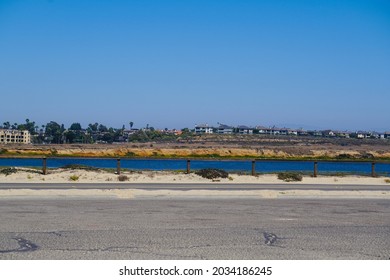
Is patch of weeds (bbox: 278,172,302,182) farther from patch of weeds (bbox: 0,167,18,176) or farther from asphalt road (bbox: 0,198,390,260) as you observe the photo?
patch of weeds (bbox: 0,167,18,176)

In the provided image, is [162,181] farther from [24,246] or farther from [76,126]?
[76,126]

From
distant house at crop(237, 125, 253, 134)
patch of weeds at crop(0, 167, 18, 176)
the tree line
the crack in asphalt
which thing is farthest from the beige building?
the crack in asphalt

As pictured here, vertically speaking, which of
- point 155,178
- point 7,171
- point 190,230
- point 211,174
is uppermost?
point 190,230

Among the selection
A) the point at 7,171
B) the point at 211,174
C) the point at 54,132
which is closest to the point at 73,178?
the point at 7,171

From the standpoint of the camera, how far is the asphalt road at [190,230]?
9547 millimetres

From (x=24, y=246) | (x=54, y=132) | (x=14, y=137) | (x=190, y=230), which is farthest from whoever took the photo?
(x=54, y=132)

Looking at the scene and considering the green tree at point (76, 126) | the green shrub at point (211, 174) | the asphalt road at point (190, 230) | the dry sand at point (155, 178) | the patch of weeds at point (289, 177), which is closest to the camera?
the asphalt road at point (190, 230)

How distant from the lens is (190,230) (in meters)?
11.9

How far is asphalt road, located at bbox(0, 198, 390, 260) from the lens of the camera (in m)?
9.55

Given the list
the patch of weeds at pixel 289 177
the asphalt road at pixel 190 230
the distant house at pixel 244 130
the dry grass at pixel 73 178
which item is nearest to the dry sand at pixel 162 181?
the dry grass at pixel 73 178

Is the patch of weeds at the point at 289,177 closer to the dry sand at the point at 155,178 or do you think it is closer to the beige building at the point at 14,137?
the dry sand at the point at 155,178

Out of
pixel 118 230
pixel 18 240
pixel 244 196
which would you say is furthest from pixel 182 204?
pixel 18 240

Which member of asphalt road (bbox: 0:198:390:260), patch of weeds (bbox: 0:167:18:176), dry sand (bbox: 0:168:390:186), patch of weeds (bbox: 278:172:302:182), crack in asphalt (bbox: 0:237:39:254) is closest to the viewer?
crack in asphalt (bbox: 0:237:39:254)
